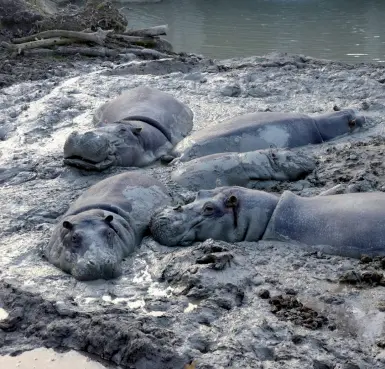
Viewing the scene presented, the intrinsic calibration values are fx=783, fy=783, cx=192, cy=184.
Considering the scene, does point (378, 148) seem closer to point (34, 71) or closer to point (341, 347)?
point (341, 347)

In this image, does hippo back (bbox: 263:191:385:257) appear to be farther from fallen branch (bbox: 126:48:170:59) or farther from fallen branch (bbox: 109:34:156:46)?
fallen branch (bbox: 109:34:156:46)

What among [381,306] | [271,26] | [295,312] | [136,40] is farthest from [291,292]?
[271,26]


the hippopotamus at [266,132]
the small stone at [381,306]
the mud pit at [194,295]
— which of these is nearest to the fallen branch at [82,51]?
the mud pit at [194,295]

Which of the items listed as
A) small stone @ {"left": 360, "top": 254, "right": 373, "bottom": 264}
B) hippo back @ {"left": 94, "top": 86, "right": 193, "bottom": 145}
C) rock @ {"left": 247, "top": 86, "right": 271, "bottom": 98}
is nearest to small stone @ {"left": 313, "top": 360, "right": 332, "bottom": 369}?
small stone @ {"left": 360, "top": 254, "right": 373, "bottom": 264}

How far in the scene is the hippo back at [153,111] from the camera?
8.97 meters

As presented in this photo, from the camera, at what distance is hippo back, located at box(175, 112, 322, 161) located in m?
7.95

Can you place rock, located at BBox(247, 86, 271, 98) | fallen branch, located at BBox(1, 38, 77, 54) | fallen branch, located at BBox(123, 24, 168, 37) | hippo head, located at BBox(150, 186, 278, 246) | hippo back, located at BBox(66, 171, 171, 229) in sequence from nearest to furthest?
1. hippo head, located at BBox(150, 186, 278, 246)
2. hippo back, located at BBox(66, 171, 171, 229)
3. rock, located at BBox(247, 86, 271, 98)
4. fallen branch, located at BBox(1, 38, 77, 54)
5. fallen branch, located at BBox(123, 24, 168, 37)

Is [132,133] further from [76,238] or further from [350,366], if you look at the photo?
[350,366]

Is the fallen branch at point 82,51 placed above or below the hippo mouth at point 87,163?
below

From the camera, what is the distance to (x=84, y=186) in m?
7.59

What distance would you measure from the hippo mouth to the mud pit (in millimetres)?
87

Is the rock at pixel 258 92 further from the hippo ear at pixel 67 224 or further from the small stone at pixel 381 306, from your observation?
the small stone at pixel 381 306

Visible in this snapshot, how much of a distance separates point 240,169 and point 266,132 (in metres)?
1.05

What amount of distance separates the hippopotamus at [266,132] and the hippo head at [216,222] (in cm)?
177
